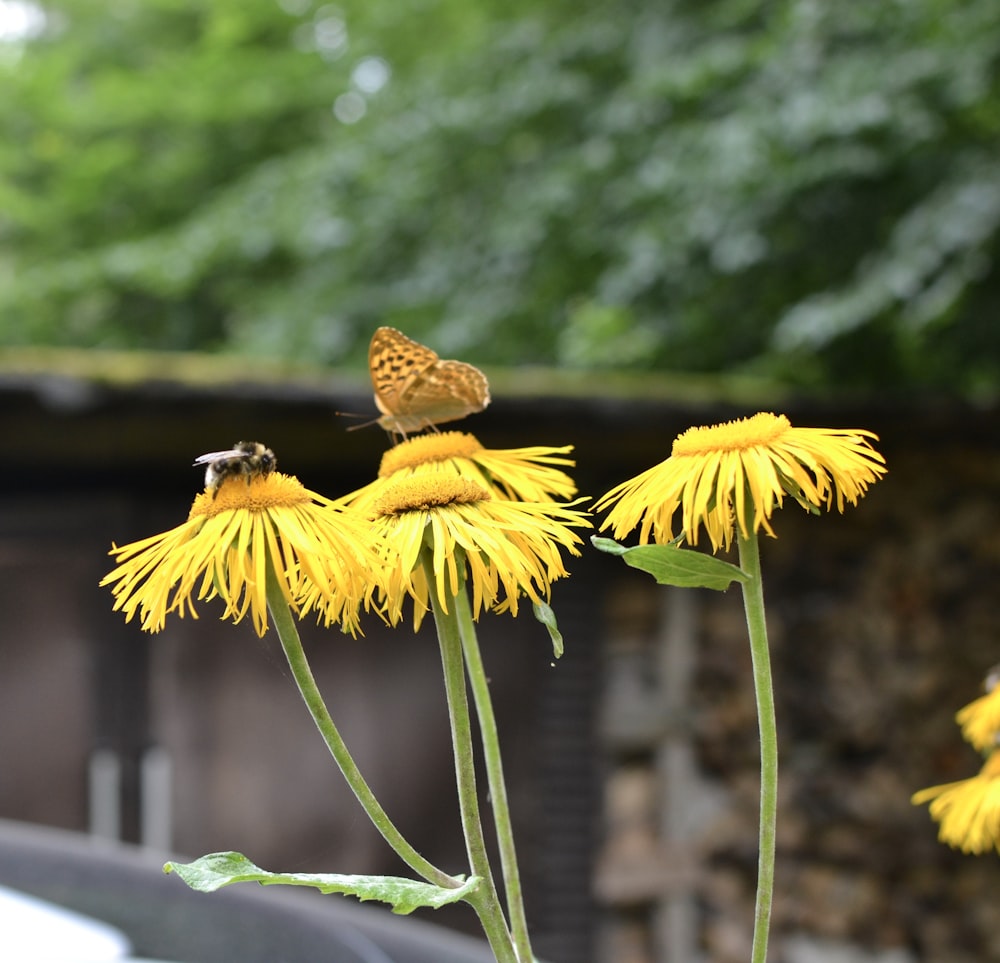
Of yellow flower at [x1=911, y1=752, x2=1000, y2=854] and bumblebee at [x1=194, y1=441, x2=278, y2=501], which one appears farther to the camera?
yellow flower at [x1=911, y1=752, x2=1000, y2=854]

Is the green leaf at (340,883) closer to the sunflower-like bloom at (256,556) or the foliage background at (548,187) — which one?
the sunflower-like bloom at (256,556)

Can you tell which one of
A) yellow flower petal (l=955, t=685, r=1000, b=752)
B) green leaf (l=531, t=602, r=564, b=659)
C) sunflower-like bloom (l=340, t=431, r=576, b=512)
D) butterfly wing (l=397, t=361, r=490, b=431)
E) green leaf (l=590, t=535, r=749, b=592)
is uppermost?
butterfly wing (l=397, t=361, r=490, b=431)

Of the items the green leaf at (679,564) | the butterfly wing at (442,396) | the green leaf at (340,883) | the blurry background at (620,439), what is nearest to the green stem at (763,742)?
the green leaf at (679,564)

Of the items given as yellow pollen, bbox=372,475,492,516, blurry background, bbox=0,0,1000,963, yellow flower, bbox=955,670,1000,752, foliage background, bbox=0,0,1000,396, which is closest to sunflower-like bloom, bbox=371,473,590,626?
yellow pollen, bbox=372,475,492,516

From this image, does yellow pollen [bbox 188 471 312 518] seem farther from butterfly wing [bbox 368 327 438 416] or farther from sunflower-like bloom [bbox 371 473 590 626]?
butterfly wing [bbox 368 327 438 416]

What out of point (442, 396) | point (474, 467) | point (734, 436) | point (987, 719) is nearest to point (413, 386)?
point (442, 396)

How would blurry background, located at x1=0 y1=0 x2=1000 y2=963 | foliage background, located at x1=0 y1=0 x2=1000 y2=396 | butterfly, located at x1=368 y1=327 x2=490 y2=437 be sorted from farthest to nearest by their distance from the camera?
foliage background, located at x1=0 y1=0 x2=1000 y2=396 → blurry background, located at x1=0 y1=0 x2=1000 y2=963 → butterfly, located at x1=368 y1=327 x2=490 y2=437

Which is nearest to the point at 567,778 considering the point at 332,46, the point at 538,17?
the point at 538,17

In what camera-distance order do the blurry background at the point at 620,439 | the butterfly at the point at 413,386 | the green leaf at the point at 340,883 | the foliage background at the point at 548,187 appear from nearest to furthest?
1. the green leaf at the point at 340,883
2. the butterfly at the point at 413,386
3. the blurry background at the point at 620,439
4. the foliage background at the point at 548,187
